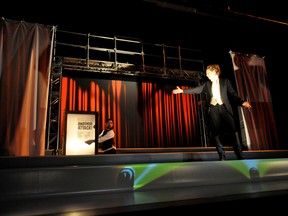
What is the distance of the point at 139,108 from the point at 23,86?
13.3 feet

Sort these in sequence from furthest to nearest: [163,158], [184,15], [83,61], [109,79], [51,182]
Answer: [109,79] → [83,61] → [184,15] → [163,158] → [51,182]

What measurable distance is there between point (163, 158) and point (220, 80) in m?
1.31

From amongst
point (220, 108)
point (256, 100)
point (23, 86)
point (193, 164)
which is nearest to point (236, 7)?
point (256, 100)

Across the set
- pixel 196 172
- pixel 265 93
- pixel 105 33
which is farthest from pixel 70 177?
pixel 265 93

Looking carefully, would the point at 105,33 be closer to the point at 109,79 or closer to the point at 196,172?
the point at 109,79

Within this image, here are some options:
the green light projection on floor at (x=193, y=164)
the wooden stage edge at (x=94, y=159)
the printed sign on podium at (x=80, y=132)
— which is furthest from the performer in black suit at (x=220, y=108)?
the printed sign on podium at (x=80, y=132)

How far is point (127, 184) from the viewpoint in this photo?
2.14 metres

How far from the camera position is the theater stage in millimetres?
1490

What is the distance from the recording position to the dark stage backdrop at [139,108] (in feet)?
23.3

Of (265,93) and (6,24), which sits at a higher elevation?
(6,24)

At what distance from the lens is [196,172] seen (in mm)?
2381

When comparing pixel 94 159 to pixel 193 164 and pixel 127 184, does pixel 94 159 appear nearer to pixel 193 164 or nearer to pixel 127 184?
pixel 127 184

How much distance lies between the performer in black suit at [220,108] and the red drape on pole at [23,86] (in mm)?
2962

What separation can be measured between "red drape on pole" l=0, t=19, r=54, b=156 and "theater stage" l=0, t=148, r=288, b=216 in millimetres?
2023
